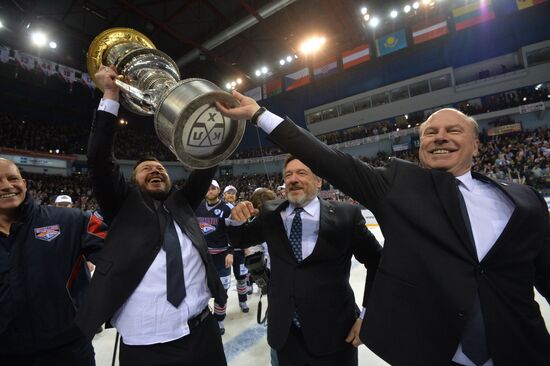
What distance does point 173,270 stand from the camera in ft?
4.39

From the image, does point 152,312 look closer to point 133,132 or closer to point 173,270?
point 173,270

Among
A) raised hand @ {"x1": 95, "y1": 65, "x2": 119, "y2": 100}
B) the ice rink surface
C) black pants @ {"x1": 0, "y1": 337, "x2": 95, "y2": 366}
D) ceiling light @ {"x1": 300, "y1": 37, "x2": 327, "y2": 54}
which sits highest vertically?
ceiling light @ {"x1": 300, "y1": 37, "x2": 327, "y2": 54}

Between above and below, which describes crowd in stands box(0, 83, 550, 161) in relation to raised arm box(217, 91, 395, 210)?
above

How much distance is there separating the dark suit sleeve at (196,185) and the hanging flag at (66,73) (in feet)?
68.3

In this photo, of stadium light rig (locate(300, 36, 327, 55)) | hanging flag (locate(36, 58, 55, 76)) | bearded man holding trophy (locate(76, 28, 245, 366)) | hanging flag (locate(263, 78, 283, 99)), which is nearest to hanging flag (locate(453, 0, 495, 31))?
stadium light rig (locate(300, 36, 327, 55))

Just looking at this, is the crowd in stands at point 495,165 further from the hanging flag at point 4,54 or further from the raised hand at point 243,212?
the raised hand at point 243,212

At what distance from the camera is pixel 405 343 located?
1021 millimetres

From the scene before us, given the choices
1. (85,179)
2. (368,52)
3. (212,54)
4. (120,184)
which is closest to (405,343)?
(120,184)

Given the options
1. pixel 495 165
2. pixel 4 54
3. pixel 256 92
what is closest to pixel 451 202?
pixel 495 165

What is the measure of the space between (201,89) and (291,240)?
1.01 m

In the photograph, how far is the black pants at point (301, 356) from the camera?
1.46 metres

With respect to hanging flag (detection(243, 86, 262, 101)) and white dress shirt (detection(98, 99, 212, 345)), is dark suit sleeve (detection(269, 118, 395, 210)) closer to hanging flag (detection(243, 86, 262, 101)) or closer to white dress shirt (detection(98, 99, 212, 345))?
white dress shirt (detection(98, 99, 212, 345))

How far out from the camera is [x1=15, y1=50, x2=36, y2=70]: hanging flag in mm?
15837

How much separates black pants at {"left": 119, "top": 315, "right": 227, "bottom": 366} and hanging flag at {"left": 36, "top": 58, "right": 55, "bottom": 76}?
2160cm
